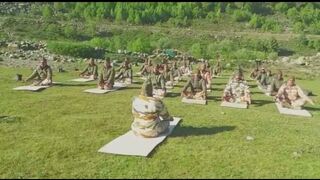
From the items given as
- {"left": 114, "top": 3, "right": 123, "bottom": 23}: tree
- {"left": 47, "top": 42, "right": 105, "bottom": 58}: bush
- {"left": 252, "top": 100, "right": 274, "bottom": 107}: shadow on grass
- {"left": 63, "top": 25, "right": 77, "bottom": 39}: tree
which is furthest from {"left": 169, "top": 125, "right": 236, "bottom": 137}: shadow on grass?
{"left": 114, "top": 3, "right": 123, "bottom": 23}: tree

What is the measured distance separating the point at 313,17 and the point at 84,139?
124439mm

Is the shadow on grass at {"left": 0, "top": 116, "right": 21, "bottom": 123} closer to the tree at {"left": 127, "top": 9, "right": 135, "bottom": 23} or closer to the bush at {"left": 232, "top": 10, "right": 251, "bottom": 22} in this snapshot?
the tree at {"left": 127, "top": 9, "right": 135, "bottom": 23}

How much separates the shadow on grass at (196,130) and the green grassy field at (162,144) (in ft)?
0.09

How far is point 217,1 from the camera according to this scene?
147 meters

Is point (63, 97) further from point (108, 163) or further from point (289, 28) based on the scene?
point (289, 28)

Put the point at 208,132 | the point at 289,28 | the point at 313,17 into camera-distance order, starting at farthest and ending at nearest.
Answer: the point at 313,17 < the point at 289,28 < the point at 208,132

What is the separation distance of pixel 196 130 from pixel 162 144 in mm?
2033

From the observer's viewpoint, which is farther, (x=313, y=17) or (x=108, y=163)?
(x=313, y=17)

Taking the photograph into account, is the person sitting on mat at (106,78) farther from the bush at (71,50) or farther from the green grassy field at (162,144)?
the bush at (71,50)

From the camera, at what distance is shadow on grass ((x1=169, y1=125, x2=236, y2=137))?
13.5 metres

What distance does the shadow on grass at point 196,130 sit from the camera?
1346cm

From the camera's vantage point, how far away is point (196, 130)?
1405 centimetres

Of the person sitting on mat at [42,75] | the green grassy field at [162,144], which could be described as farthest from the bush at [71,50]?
the green grassy field at [162,144]

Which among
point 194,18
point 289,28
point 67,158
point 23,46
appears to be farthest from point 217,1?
point 67,158
